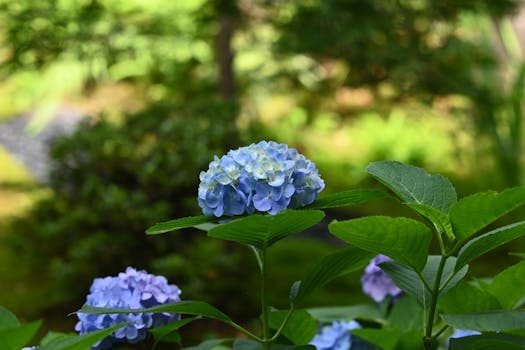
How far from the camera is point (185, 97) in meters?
4.47

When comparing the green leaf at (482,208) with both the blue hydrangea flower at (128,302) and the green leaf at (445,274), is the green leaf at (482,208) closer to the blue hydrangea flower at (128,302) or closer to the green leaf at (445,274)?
the green leaf at (445,274)

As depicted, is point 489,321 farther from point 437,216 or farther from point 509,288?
point 509,288

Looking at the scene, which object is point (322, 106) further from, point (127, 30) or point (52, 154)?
point (52, 154)

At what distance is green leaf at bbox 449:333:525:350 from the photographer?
823 millimetres

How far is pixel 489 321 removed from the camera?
0.81 metres

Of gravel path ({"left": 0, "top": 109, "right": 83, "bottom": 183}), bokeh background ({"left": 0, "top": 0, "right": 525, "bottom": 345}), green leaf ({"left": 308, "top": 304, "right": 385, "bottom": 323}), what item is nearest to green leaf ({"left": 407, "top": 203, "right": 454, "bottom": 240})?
green leaf ({"left": 308, "top": 304, "right": 385, "bottom": 323})

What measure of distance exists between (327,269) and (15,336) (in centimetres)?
29

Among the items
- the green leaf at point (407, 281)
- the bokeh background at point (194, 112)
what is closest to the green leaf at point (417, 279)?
the green leaf at point (407, 281)

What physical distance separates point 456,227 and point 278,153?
18 centimetres

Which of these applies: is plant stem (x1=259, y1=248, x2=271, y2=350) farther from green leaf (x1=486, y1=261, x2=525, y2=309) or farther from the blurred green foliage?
the blurred green foliage

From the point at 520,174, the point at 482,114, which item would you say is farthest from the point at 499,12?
the point at 520,174

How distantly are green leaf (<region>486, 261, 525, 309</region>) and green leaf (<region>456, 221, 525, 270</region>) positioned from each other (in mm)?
222

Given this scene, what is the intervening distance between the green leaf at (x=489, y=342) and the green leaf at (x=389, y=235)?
3.6 inches

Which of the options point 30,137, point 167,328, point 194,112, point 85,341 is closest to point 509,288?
point 167,328
